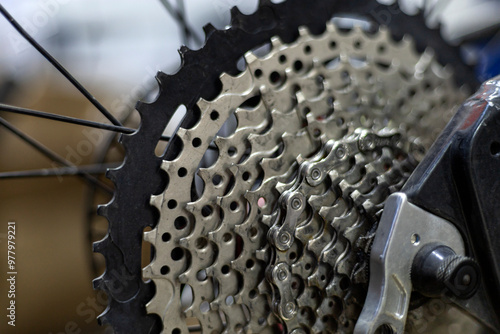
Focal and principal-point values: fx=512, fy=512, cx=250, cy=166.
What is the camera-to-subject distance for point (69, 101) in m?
1.21

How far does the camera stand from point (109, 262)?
451mm

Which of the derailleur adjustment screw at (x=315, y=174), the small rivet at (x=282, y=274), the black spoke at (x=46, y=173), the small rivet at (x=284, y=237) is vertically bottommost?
the small rivet at (x=282, y=274)

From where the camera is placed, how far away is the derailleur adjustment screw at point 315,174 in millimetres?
482

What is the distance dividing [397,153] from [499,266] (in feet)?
0.47

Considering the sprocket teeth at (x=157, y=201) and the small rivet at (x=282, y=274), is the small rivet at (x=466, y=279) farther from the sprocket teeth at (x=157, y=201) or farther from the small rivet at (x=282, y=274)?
the sprocket teeth at (x=157, y=201)

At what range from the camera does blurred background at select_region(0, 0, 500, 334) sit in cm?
105

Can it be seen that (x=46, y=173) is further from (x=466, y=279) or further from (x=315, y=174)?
(x=466, y=279)

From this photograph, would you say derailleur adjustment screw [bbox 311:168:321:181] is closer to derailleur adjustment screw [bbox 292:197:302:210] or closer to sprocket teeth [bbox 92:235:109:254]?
derailleur adjustment screw [bbox 292:197:302:210]

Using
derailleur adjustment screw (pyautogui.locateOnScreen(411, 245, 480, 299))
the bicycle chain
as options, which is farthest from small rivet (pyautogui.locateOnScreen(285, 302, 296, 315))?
derailleur adjustment screw (pyautogui.locateOnScreen(411, 245, 480, 299))

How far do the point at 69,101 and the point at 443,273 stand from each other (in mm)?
1010

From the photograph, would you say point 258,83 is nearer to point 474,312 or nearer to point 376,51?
point 376,51

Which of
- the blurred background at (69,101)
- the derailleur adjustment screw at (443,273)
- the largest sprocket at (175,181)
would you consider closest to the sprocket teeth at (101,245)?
the largest sprocket at (175,181)

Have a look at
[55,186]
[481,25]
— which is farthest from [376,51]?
[55,186]

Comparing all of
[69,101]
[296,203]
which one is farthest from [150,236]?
[69,101]
